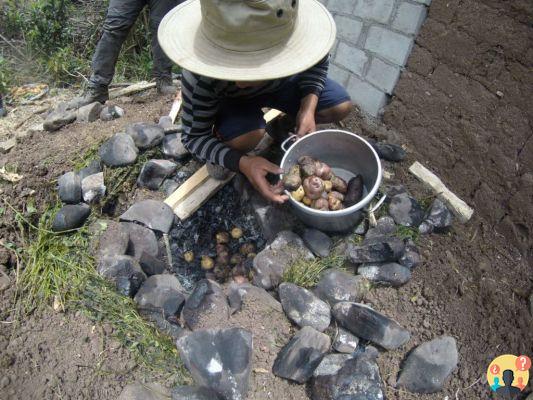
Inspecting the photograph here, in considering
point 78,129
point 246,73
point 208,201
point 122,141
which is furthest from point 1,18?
point 246,73

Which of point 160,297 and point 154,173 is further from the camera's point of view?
point 154,173

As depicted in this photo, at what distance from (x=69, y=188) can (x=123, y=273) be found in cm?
65

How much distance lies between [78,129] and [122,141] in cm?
59

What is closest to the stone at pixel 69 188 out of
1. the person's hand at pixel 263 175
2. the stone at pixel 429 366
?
the person's hand at pixel 263 175

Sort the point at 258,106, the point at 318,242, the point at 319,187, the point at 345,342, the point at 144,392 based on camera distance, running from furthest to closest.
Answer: the point at 258,106 < the point at 318,242 < the point at 319,187 < the point at 345,342 < the point at 144,392

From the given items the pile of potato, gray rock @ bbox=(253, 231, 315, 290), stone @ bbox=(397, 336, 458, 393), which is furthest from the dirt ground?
the pile of potato

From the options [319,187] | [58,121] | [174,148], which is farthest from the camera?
[58,121]

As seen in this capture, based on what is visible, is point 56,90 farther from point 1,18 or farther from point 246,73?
point 246,73

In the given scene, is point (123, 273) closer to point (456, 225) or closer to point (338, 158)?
point (338, 158)

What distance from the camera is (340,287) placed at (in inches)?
79.4

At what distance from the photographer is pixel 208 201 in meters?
2.55

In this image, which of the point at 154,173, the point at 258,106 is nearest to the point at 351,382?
the point at 258,106

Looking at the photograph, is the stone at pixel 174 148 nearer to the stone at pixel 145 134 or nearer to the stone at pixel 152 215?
the stone at pixel 145 134

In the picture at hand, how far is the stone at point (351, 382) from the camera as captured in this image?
1.65 m
